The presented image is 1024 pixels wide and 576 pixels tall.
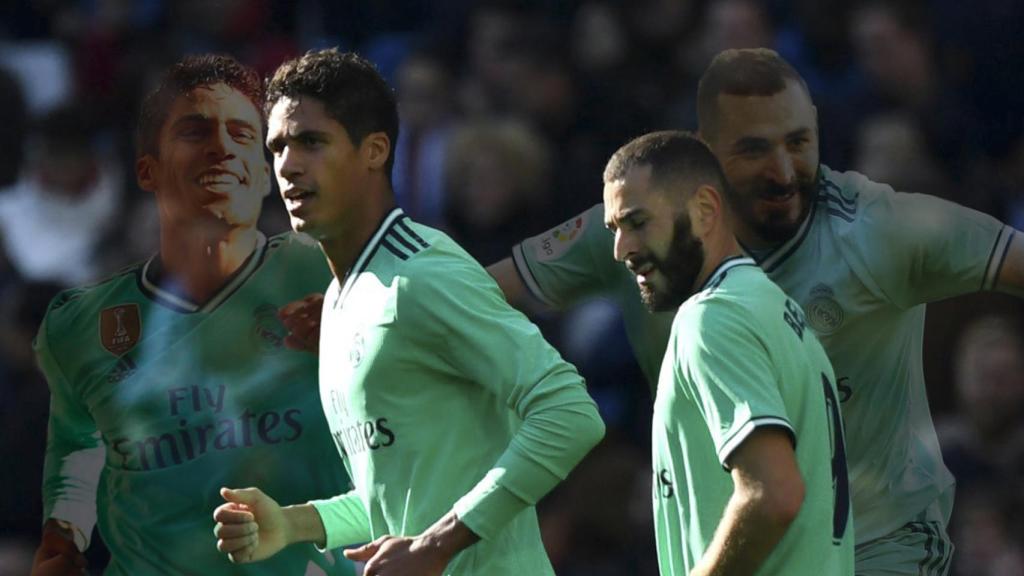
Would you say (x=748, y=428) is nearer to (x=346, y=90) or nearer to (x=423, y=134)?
(x=346, y=90)

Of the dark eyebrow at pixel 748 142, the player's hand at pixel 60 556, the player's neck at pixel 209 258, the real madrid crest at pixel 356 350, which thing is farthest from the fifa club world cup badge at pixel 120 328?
the dark eyebrow at pixel 748 142

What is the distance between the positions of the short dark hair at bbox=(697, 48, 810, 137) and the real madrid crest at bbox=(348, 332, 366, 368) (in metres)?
1.28

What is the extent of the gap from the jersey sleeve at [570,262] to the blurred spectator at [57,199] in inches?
135

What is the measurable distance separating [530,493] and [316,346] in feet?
4.78

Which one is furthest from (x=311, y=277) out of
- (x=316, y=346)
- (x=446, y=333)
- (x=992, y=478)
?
(x=992, y=478)

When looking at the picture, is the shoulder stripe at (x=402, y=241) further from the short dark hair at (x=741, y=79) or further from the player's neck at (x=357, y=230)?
the short dark hair at (x=741, y=79)

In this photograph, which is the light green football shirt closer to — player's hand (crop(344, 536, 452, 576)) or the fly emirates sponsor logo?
the fly emirates sponsor logo

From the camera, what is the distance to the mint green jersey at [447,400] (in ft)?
14.9

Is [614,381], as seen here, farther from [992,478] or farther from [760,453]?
[760,453]

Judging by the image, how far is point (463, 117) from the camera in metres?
9.02

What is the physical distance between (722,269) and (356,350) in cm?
97

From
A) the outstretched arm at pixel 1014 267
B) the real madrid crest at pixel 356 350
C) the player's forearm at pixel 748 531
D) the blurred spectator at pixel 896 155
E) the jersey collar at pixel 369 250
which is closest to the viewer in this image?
the player's forearm at pixel 748 531

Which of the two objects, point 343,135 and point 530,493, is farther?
point 343,135

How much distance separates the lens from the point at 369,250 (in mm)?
4906
